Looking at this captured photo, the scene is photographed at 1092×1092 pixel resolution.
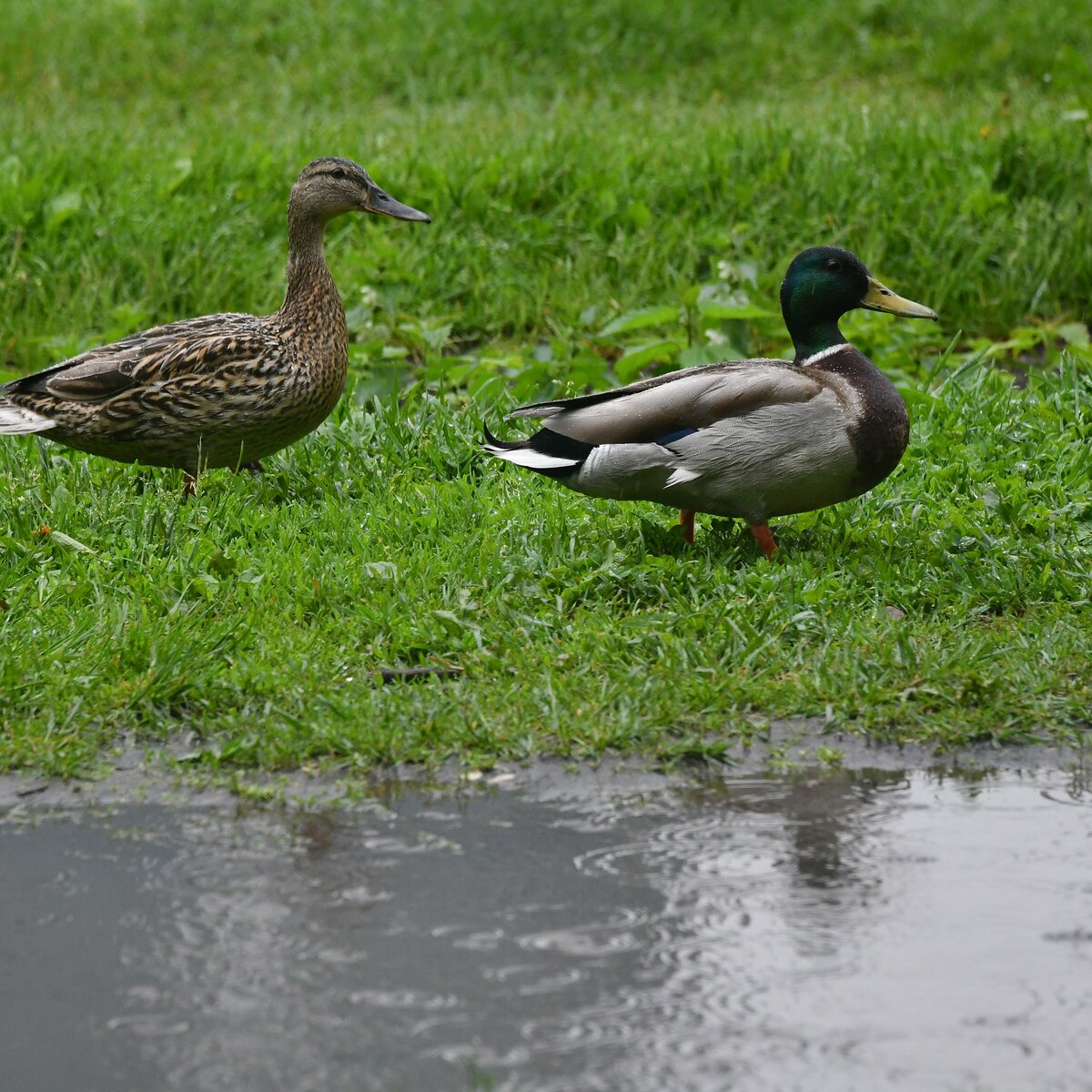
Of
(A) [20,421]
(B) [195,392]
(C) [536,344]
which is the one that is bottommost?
(C) [536,344]

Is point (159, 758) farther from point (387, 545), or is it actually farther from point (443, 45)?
point (443, 45)

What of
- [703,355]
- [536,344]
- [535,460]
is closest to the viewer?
[535,460]

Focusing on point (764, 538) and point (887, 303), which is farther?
point (887, 303)

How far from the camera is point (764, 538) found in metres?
5.11

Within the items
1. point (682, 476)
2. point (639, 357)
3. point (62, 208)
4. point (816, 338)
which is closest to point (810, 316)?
point (816, 338)

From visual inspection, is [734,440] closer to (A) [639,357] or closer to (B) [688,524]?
(B) [688,524]

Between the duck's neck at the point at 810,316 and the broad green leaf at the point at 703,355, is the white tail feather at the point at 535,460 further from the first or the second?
the broad green leaf at the point at 703,355

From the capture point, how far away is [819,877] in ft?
11.0

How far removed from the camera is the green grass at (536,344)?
14.1 feet

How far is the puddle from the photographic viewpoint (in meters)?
2.75

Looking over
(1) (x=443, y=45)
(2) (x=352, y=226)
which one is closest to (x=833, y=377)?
(2) (x=352, y=226)

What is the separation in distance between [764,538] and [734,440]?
42 cm

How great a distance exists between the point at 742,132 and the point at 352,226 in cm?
226

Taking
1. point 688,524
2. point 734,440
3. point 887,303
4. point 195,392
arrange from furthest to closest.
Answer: point 195,392, point 887,303, point 688,524, point 734,440
